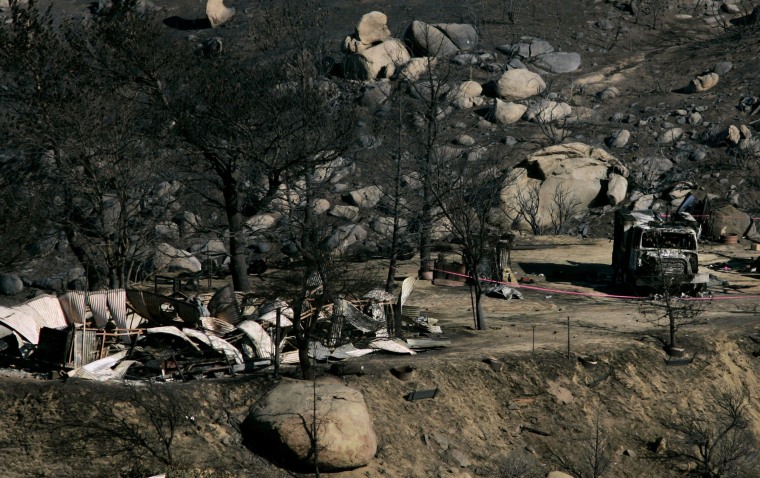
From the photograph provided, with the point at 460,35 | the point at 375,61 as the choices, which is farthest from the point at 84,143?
the point at 460,35

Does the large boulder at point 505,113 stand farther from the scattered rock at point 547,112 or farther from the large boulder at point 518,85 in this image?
the large boulder at point 518,85

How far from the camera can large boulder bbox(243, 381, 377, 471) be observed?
16.1m

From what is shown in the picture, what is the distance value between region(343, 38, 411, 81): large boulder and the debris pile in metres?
30.7

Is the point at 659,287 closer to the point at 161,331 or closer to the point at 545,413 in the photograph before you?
the point at 545,413

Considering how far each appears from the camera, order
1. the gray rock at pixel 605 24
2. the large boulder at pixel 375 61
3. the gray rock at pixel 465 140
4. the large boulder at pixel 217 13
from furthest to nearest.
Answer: the large boulder at pixel 217 13
the gray rock at pixel 605 24
the large boulder at pixel 375 61
the gray rock at pixel 465 140

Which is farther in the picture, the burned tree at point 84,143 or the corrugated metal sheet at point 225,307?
the burned tree at point 84,143

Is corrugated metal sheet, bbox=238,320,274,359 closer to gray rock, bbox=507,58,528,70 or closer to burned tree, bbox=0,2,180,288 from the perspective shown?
burned tree, bbox=0,2,180,288

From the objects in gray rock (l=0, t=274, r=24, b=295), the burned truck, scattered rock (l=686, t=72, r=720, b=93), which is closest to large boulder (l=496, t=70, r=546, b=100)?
scattered rock (l=686, t=72, r=720, b=93)

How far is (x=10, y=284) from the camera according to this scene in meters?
35.1

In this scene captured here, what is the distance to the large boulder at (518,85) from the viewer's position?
165 ft

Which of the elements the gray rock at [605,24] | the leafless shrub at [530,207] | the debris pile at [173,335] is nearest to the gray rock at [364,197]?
the leafless shrub at [530,207]

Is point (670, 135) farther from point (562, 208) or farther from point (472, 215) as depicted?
point (472, 215)

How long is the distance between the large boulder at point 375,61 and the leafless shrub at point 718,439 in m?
32.2

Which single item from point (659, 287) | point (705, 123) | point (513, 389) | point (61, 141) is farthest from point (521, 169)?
point (513, 389)
